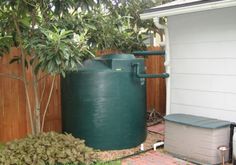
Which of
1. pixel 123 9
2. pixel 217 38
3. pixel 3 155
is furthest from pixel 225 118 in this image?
pixel 123 9

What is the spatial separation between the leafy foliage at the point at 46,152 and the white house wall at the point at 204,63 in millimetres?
2063

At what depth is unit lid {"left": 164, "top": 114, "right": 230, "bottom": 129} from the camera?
461cm

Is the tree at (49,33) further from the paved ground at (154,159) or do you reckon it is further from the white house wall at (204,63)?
the paved ground at (154,159)

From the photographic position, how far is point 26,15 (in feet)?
14.8

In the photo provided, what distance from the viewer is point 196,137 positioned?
468 centimetres

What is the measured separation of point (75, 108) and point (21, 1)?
1978mm

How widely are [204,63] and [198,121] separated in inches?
40.0

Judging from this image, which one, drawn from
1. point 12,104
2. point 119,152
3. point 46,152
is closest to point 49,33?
point 46,152

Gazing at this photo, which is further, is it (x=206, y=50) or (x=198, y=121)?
(x=206, y=50)

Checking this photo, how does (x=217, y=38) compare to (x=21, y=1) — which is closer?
(x=21, y=1)

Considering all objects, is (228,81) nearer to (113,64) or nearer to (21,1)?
(113,64)

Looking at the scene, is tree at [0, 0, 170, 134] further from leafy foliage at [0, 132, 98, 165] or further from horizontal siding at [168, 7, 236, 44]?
horizontal siding at [168, 7, 236, 44]

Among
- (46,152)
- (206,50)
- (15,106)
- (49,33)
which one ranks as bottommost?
(46,152)

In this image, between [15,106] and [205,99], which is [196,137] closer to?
[205,99]
